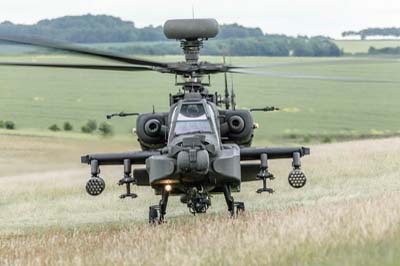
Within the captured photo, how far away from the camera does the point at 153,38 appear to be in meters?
72.0

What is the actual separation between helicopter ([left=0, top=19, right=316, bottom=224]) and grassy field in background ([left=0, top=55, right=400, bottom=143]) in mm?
21939

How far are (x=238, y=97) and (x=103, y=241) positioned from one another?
171 ft

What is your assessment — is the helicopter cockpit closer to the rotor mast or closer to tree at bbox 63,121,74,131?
the rotor mast

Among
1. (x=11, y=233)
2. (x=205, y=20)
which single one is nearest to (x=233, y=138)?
(x=205, y=20)

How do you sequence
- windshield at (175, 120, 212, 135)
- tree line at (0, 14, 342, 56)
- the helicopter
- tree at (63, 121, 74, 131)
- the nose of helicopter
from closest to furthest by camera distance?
the nose of helicopter < the helicopter < windshield at (175, 120, 212, 135) < tree at (63, 121, 74, 131) < tree line at (0, 14, 342, 56)

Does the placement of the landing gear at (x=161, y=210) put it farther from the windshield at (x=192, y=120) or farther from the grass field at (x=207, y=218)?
the windshield at (x=192, y=120)

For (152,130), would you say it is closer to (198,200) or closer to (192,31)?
(192,31)

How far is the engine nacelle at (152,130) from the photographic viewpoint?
68.2ft

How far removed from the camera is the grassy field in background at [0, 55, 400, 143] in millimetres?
52688

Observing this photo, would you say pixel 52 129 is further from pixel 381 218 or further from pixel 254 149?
pixel 381 218

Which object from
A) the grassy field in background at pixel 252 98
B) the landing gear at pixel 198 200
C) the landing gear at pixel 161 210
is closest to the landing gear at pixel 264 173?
the landing gear at pixel 198 200

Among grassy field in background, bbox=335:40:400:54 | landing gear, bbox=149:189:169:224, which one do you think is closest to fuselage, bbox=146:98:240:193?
landing gear, bbox=149:189:169:224

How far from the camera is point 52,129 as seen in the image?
180ft

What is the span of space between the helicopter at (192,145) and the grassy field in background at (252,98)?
2194cm
